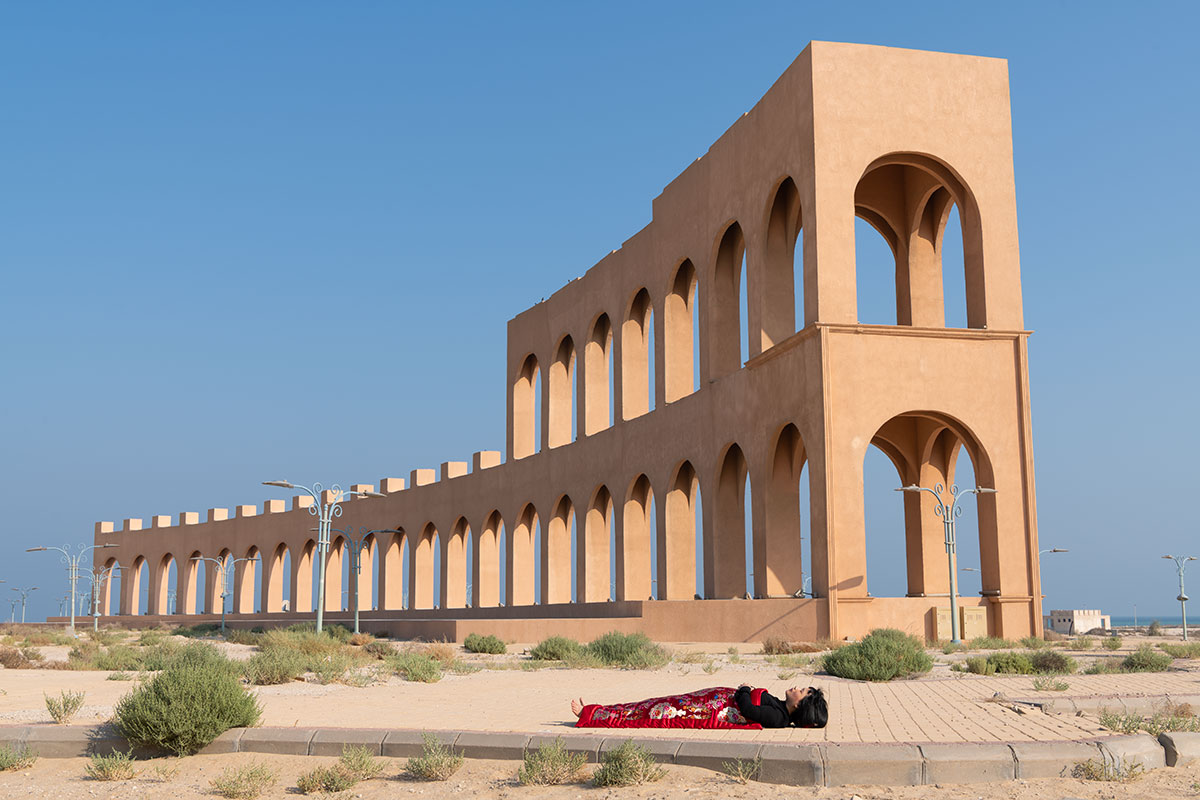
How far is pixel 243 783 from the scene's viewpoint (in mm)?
8328

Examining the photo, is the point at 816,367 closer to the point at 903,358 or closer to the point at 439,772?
the point at 903,358

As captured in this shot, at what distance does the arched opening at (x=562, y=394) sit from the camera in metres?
42.6

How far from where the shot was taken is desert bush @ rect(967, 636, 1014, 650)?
2191 centimetres

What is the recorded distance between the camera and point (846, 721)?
33.2 ft

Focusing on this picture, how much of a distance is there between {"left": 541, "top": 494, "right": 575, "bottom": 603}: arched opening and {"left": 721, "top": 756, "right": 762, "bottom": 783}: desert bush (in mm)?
32834

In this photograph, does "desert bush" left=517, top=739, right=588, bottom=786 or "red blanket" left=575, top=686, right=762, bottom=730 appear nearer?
"desert bush" left=517, top=739, right=588, bottom=786

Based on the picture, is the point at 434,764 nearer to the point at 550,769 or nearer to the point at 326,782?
the point at 326,782

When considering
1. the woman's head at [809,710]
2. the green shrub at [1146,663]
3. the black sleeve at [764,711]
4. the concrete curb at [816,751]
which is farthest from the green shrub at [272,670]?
the green shrub at [1146,663]

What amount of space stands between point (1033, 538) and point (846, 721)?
1657 cm

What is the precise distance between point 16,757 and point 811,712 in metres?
6.36

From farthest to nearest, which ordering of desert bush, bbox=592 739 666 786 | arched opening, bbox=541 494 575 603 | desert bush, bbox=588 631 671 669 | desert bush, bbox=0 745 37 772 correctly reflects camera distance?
arched opening, bbox=541 494 575 603
desert bush, bbox=588 631 671 669
desert bush, bbox=0 745 37 772
desert bush, bbox=592 739 666 786

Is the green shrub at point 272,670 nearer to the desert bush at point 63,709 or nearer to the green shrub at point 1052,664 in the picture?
the desert bush at point 63,709

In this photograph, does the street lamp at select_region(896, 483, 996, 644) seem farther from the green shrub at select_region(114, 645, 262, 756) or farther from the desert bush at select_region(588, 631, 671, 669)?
the green shrub at select_region(114, 645, 262, 756)

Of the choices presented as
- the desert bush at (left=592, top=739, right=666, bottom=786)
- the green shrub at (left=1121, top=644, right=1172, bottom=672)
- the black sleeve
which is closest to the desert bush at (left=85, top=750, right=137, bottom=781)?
the desert bush at (left=592, top=739, right=666, bottom=786)
